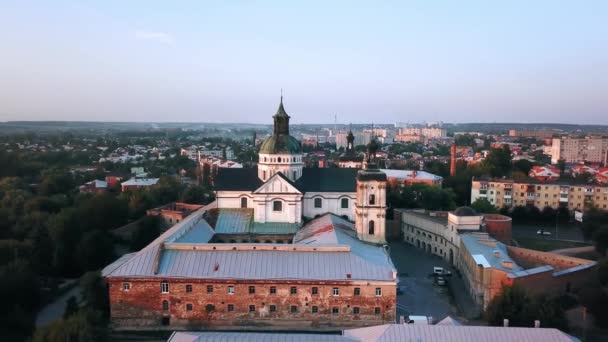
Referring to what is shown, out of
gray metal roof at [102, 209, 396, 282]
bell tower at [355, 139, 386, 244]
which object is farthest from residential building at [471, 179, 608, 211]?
gray metal roof at [102, 209, 396, 282]

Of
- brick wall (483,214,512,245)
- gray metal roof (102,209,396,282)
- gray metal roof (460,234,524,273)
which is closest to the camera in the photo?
gray metal roof (102,209,396,282)

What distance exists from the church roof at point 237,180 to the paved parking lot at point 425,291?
12.8 m

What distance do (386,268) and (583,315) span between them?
36.3 ft

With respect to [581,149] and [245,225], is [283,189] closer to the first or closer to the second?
[245,225]

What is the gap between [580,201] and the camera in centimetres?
6275

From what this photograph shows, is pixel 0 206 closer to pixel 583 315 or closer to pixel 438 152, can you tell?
pixel 583 315

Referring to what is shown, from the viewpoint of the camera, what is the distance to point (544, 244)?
162 feet

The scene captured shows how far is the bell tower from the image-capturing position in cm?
3478

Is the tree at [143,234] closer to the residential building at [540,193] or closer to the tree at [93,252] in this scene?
the tree at [93,252]

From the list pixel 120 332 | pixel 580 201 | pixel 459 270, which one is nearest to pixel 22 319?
pixel 120 332

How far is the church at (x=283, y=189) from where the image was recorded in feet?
126

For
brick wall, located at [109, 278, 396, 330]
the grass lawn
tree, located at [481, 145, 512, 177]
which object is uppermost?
tree, located at [481, 145, 512, 177]

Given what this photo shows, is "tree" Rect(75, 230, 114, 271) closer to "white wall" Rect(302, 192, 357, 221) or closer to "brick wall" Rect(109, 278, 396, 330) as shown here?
"brick wall" Rect(109, 278, 396, 330)

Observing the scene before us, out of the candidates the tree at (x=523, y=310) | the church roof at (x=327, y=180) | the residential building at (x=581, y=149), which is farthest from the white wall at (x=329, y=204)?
the residential building at (x=581, y=149)
